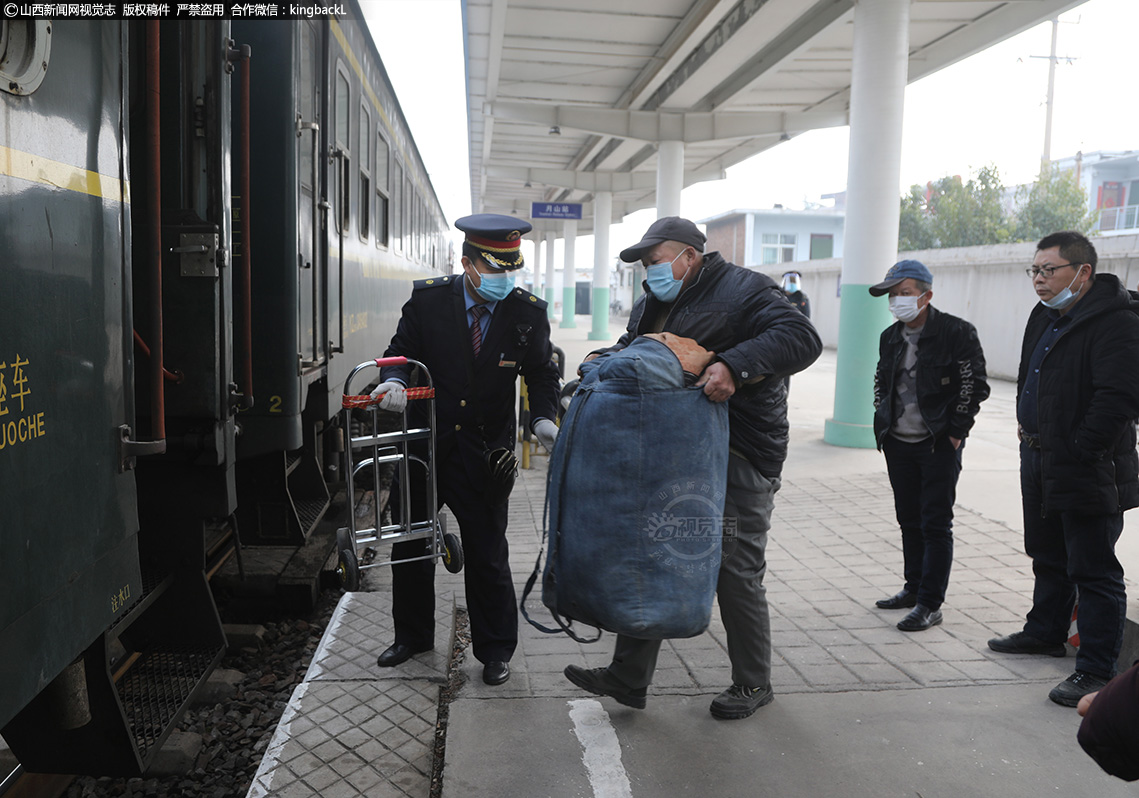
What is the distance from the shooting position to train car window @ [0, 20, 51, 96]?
1.91 metres

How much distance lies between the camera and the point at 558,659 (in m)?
4.08

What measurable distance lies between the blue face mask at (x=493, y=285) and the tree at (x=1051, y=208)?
37223 mm

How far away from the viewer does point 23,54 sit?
198cm

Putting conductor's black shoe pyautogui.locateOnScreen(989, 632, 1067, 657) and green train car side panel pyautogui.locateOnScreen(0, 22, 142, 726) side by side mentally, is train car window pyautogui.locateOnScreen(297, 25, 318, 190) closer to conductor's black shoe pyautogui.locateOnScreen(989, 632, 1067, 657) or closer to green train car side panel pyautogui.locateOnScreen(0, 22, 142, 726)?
green train car side panel pyautogui.locateOnScreen(0, 22, 142, 726)

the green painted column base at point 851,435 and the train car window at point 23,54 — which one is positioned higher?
the train car window at point 23,54

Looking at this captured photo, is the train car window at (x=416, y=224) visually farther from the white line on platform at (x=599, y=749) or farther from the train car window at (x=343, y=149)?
the white line on platform at (x=599, y=749)

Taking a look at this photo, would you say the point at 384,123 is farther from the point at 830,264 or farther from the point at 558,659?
the point at 830,264

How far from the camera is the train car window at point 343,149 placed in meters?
5.23

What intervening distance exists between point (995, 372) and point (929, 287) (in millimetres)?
16166

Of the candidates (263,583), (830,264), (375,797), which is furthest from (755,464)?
(830,264)

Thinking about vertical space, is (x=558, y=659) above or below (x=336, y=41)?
below

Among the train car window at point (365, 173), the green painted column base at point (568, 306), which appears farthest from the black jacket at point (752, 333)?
the green painted column base at point (568, 306)

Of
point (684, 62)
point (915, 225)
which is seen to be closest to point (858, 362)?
point (684, 62)

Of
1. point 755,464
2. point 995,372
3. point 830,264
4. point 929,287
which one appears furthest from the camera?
point 830,264
